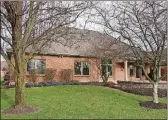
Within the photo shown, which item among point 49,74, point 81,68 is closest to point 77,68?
point 81,68

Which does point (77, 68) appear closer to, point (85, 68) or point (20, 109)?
point (85, 68)

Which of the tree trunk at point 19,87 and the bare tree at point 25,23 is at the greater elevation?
the bare tree at point 25,23

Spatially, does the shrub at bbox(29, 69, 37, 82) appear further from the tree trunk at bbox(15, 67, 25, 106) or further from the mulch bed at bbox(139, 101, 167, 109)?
the tree trunk at bbox(15, 67, 25, 106)

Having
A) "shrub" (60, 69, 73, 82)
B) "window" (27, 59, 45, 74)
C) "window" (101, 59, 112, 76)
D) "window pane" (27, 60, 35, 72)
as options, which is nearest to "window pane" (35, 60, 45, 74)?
"window" (27, 59, 45, 74)

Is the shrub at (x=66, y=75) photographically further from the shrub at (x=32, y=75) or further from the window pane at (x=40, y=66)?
the shrub at (x=32, y=75)

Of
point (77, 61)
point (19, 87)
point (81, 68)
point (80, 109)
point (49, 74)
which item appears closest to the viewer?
point (19, 87)

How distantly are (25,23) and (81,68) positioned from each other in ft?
57.0

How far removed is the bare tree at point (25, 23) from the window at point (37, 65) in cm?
1265

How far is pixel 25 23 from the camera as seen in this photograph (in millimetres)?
12602

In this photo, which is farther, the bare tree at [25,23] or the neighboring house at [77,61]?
the neighboring house at [77,61]

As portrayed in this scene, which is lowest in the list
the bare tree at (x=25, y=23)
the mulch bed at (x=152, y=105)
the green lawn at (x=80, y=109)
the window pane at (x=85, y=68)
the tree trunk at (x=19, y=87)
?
the mulch bed at (x=152, y=105)

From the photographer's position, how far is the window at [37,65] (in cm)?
2572

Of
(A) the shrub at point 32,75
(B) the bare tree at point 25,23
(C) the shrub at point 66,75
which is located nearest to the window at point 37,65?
(A) the shrub at point 32,75

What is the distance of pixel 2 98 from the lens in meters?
14.4
